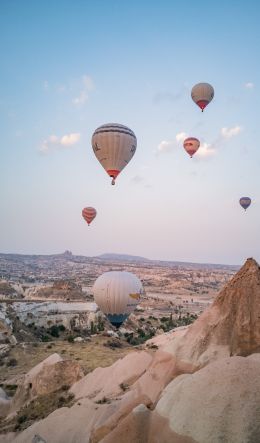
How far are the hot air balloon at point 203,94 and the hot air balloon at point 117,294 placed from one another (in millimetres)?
21570

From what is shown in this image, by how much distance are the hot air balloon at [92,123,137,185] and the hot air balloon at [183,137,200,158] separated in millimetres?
11832

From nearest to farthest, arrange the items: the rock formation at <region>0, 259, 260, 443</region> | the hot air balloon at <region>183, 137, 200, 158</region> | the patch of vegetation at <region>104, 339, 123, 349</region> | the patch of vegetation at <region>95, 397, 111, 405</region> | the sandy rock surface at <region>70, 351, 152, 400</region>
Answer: the rock formation at <region>0, 259, 260, 443</region>
the patch of vegetation at <region>95, 397, 111, 405</region>
the sandy rock surface at <region>70, 351, 152, 400</region>
the patch of vegetation at <region>104, 339, 123, 349</region>
the hot air balloon at <region>183, 137, 200, 158</region>

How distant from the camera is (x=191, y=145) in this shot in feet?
147

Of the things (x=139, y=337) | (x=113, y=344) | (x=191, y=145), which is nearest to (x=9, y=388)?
(x=113, y=344)

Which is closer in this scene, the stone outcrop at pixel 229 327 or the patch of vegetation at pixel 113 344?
the stone outcrop at pixel 229 327

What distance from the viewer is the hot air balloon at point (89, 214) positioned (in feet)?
195

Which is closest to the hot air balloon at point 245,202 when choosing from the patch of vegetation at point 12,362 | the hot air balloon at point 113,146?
the hot air balloon at point 113,146

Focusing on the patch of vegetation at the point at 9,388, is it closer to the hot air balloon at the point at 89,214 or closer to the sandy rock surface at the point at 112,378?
the sandy rock surface at the point at 112,378

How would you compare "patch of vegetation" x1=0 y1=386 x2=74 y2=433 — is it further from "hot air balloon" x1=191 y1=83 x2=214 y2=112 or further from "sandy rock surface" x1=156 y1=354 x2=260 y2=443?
"hot air balloon" x1=191 y1=83 x2=214 y2=112

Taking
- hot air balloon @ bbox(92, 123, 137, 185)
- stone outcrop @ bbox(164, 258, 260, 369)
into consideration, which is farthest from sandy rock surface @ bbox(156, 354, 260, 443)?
hot air balloon @ bbox(92, 123, 137, 185)

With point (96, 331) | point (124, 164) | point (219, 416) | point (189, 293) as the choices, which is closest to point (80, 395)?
point (219, 416)

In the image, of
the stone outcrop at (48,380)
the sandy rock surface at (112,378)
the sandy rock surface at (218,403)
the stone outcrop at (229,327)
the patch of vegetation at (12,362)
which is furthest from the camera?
the patch of vegetation at (12,362)

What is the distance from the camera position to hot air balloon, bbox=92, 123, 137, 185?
3300 centimetres

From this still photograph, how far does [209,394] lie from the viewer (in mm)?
10516
